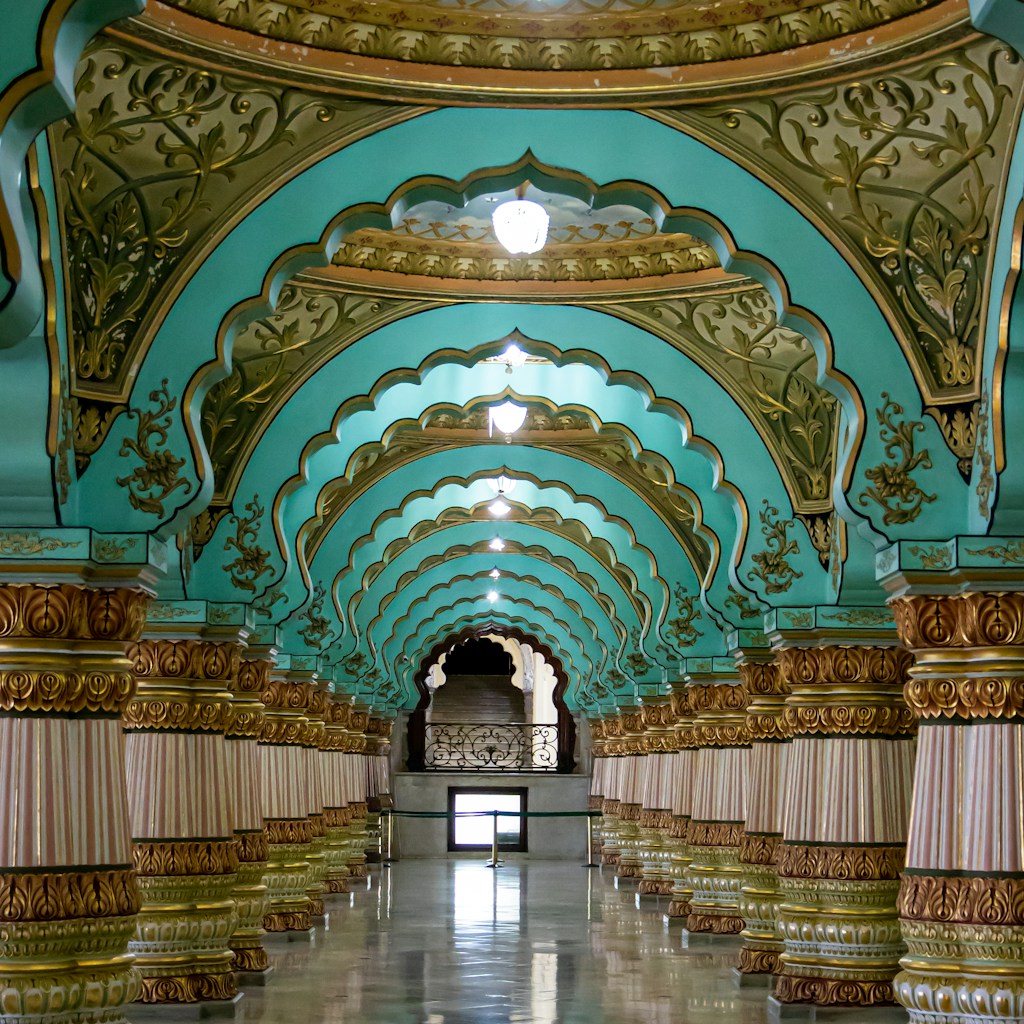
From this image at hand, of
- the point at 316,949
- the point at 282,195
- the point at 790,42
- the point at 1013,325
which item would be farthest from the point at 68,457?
the point at 316,949

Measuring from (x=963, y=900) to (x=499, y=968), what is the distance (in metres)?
7.03

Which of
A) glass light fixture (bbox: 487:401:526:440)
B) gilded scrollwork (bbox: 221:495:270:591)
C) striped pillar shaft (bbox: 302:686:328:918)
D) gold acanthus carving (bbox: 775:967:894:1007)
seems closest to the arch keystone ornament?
gold acanthus carving (bbox: 775:967:894:1007)

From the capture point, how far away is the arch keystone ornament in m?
8.17

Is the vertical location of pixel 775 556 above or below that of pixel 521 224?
below

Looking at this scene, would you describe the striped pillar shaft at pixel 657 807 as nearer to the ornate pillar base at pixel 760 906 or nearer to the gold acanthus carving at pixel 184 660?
the ornate pillar base at pixel 760 906

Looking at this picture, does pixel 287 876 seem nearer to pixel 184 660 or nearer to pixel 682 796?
pixel 682 796

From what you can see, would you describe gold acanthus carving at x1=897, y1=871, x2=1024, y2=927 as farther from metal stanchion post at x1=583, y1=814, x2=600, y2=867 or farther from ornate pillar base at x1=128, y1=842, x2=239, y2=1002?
metal stanchion post at x1=583, y1=814, x2=600, y2=867

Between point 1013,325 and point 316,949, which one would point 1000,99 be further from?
point 316,949

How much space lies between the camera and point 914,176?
8594mm

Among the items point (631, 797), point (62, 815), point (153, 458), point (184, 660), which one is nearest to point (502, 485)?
point (631, 797)

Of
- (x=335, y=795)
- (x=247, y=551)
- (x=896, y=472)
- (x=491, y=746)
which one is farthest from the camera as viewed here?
(x=491, y=746)

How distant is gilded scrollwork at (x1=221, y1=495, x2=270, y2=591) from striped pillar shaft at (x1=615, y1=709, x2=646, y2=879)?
1560 centimetres

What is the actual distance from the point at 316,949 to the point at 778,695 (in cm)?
558

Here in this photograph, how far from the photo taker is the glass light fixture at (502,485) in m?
22.7
